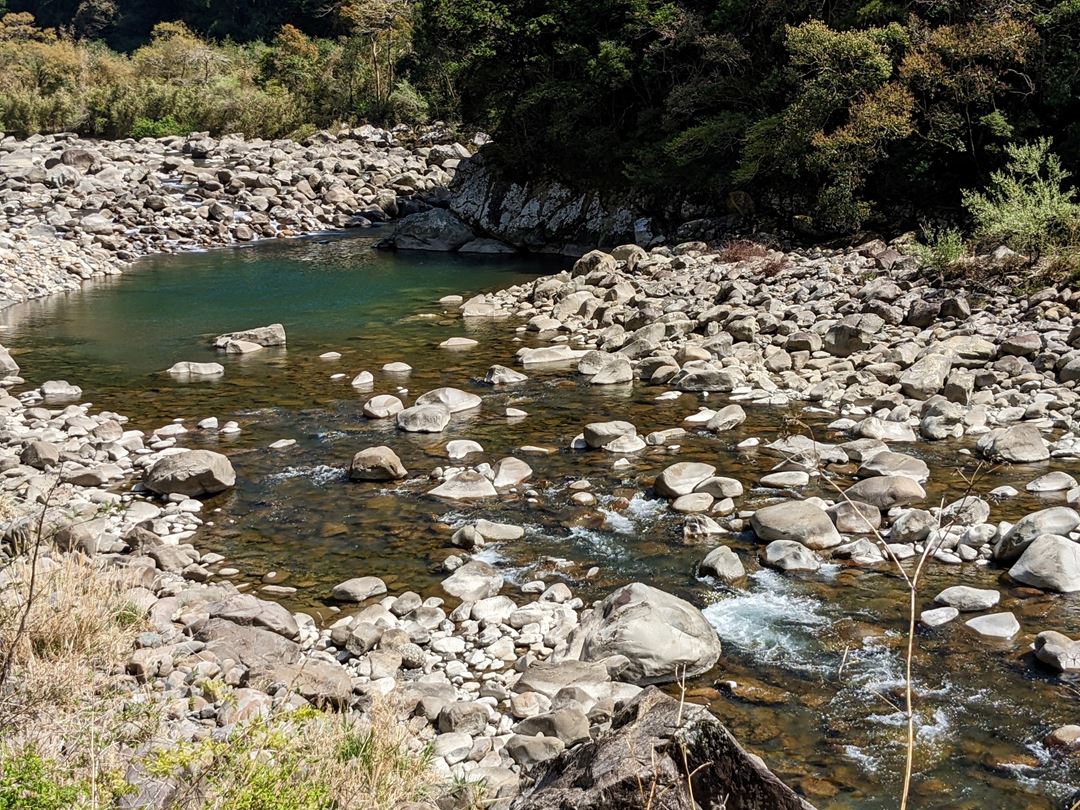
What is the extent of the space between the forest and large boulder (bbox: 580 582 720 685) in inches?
524

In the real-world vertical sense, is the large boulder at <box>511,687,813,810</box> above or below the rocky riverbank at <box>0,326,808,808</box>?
above

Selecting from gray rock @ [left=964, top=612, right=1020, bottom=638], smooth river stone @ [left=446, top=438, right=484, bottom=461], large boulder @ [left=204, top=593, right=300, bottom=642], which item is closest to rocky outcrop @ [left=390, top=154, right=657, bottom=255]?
smooth river stone @ [left=446, top=438, right=484, bottom=461]

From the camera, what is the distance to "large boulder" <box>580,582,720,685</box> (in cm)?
671

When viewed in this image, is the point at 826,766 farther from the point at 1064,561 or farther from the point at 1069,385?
the point at 1069,385

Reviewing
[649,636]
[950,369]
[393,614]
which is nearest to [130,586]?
[393,614]

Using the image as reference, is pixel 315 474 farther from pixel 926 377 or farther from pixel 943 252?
pixel 943 252

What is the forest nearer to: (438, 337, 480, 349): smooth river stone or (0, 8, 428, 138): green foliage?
(0, 8, 428, 138): green foliage

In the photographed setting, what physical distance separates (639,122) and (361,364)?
1518cm

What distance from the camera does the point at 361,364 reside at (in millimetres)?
16609

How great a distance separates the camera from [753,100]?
24938mm

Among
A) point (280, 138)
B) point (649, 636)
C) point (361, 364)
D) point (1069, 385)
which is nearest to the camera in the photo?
point (649, 636)

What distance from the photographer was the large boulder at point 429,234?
3147 cm

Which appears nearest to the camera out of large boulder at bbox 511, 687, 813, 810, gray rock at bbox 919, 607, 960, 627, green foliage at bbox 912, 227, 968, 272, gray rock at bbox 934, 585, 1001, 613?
large boulder at bbox 511, 687, 813, 810

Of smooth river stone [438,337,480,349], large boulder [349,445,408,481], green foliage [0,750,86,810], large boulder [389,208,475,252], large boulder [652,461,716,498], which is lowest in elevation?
large boulder [389,208,475,252]
